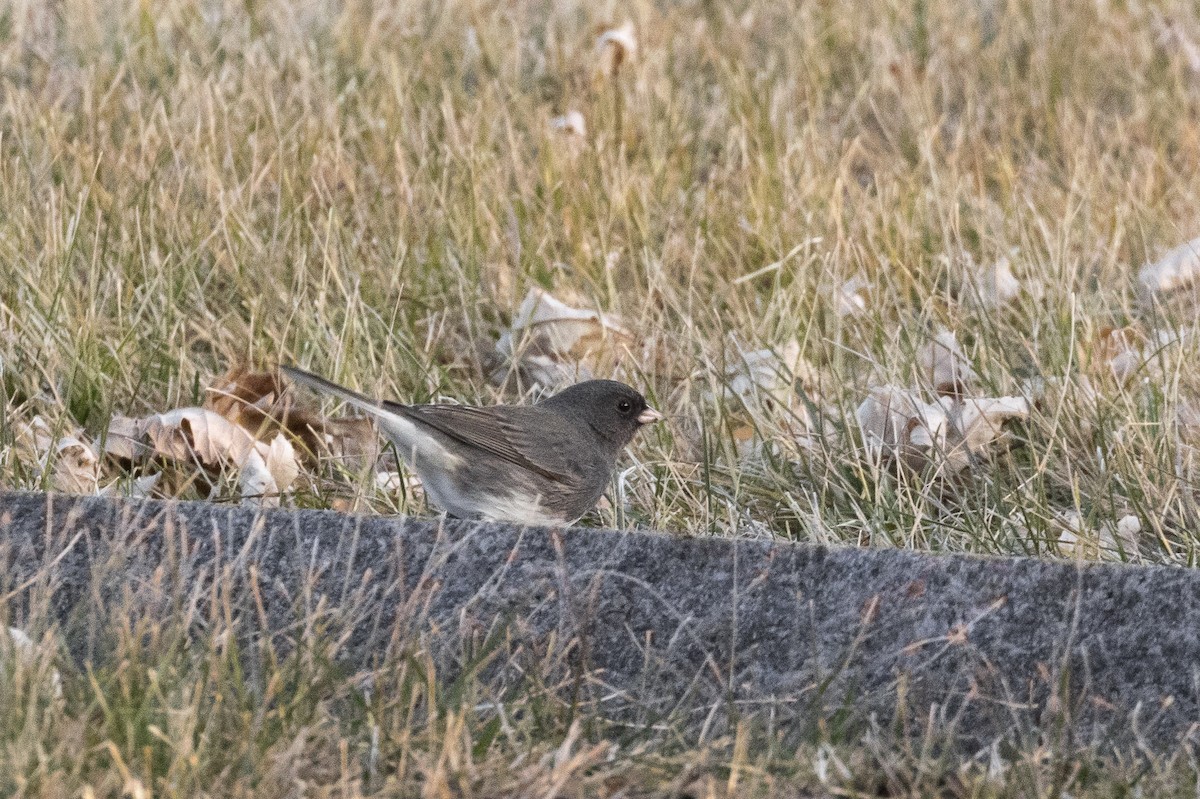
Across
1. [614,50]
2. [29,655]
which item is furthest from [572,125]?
[29,655]

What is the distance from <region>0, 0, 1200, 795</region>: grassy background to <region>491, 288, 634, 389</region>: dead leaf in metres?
0.07

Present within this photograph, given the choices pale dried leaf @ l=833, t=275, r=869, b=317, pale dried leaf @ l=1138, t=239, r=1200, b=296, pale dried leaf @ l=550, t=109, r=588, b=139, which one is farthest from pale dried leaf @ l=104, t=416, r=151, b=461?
pale dried leaf @ l=1138, t=239, r=1200, b=296

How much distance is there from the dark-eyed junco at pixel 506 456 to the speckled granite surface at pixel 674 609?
728 millimetres

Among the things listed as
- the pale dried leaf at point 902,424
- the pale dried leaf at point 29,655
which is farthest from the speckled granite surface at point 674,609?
the pale dried leaf at point 902,424

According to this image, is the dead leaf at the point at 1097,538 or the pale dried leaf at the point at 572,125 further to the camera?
the pale dried leaf at the point at 572,125

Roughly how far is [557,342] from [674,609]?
1.65m

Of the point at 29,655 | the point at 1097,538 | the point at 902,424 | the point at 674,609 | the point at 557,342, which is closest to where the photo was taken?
the point at 29,655

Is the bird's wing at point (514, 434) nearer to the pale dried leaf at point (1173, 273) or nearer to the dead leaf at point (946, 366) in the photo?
the dead leaf at point (946, 366)

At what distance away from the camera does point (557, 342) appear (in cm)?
397

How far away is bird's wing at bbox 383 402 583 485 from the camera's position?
3.19 metres

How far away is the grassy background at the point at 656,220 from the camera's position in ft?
10.8

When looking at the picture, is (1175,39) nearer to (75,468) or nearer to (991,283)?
(991,283)

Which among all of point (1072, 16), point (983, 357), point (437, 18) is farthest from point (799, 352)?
point (1072, 16)

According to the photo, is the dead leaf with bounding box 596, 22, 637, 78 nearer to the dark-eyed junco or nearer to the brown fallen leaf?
the brown fallen leaf
